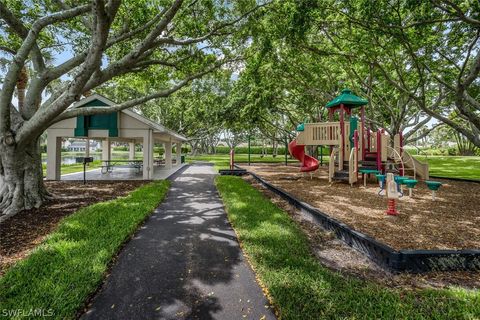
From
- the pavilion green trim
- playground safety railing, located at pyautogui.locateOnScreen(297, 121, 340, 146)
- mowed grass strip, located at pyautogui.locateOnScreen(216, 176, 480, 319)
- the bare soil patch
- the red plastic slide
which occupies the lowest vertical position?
the bare soil patch

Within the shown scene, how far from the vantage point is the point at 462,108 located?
753cm

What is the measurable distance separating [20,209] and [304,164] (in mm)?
12724

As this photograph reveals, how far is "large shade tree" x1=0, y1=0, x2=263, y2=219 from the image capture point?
20.4ft

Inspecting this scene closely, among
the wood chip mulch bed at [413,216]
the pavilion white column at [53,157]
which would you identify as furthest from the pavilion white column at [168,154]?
the wood chip mulch bed at [413,216]

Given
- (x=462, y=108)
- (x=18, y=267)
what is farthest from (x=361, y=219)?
(x=18, y=267)

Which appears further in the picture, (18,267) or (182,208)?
(182,208)

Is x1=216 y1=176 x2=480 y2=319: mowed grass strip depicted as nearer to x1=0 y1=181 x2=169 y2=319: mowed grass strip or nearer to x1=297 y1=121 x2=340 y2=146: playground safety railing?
x1=0 y1=181 x2=169 y2=319: mowed grass strip

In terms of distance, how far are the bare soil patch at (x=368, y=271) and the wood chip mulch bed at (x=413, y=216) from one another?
786 mm

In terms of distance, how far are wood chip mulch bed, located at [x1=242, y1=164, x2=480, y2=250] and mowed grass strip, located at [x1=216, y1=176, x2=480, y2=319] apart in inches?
60.5

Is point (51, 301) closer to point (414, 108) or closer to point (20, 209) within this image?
point (20, 209)

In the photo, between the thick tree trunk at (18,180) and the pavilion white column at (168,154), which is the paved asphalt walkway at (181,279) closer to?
the thick tree trunk at (18,180)

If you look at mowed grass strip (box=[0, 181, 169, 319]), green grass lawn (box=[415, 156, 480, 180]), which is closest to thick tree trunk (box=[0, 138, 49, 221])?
mowed grass strip (box=[0, 181, 169, 319])

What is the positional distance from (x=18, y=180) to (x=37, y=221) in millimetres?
1970

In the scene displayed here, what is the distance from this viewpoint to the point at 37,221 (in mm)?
6090
